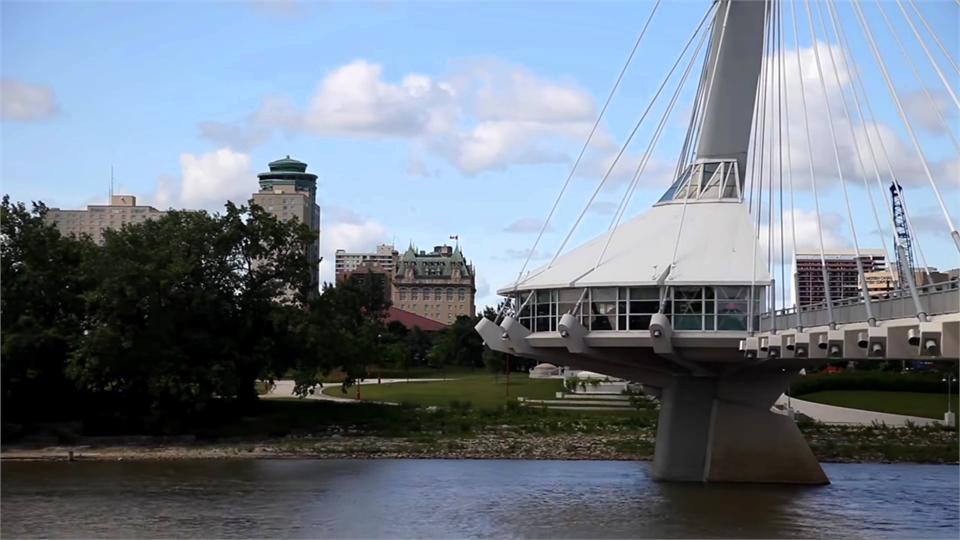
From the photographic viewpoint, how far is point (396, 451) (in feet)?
201

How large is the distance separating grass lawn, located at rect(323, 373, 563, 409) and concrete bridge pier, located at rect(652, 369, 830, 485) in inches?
994

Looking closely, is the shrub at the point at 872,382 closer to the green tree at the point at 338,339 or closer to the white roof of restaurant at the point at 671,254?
the green tree at the point at 338,339

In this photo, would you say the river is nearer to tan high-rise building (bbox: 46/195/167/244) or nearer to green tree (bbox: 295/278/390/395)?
green tree (bbox: 295/278/390/395)

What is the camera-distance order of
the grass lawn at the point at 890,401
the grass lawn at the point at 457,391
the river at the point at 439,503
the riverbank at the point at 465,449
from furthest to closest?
the grass lawn at the point at 457,391 < the grass lawn at the point at 890,401 < the riverbank at the point at 465,449 < the river at the point at 439,503

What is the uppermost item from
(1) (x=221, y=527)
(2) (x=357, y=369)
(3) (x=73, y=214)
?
(3) (x=73, y=214)

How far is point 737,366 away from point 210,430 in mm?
26033

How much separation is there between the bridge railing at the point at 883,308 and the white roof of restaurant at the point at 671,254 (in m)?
1.65

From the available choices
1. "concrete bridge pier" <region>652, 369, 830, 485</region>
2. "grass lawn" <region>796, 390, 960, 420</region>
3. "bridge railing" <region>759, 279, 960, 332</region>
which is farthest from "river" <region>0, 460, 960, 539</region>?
"grass lawn" <region>796, 390, 960, 420</region>

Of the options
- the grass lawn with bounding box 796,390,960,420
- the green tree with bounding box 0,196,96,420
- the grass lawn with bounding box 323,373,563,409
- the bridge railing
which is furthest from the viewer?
the grass lawn with bounding box 323,373,563,409

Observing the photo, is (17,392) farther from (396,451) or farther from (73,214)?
(73,214)

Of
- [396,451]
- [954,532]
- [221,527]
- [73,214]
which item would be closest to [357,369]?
[396,451]

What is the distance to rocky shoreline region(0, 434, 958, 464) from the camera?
59250 mm

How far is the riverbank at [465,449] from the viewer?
2347 inches

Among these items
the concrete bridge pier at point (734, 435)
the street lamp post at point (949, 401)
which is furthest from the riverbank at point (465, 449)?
the concrete bridge pier at point (734, 435)
